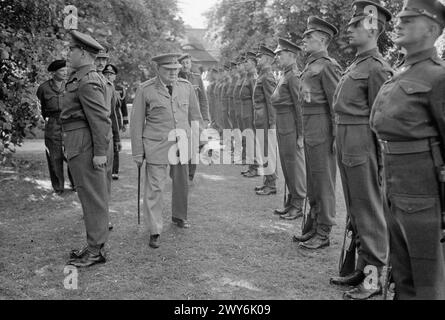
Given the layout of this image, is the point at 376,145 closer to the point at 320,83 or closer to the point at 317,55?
the point at 320,83

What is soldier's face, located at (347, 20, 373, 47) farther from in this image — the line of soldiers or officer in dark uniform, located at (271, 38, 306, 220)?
officer in dark uniform, located at (271, 38, 306, 220)

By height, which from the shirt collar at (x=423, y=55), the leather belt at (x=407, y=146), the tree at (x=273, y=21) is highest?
the tree at (x=273, y=21)

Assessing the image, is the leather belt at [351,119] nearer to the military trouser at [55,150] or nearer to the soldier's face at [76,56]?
the soldier's face at [76,56]

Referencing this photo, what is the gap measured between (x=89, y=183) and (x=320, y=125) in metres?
2.73

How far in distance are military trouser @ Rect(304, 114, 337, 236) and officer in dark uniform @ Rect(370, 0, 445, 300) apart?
221 centimetres

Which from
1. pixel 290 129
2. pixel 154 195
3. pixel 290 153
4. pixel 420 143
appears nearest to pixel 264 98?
pixel 290 129

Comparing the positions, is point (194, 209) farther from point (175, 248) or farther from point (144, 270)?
point (144, 270)

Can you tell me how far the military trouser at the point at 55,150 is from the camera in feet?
28.2

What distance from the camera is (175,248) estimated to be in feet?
18.7

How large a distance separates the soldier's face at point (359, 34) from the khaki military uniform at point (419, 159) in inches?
41.9

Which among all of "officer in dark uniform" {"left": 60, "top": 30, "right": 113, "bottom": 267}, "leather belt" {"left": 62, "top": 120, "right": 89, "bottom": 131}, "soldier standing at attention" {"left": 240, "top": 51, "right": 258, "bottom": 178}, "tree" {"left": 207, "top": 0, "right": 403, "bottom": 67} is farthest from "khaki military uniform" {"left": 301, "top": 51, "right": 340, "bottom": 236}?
"tree" {"left": 207, "top": 0, "right": 403, "bottom": 67}

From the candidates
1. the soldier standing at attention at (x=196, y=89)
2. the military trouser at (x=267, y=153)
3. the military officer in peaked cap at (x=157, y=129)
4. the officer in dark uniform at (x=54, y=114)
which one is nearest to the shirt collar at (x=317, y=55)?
the military officer in peaked cap at (x=157, y=129)

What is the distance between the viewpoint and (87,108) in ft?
16.2
